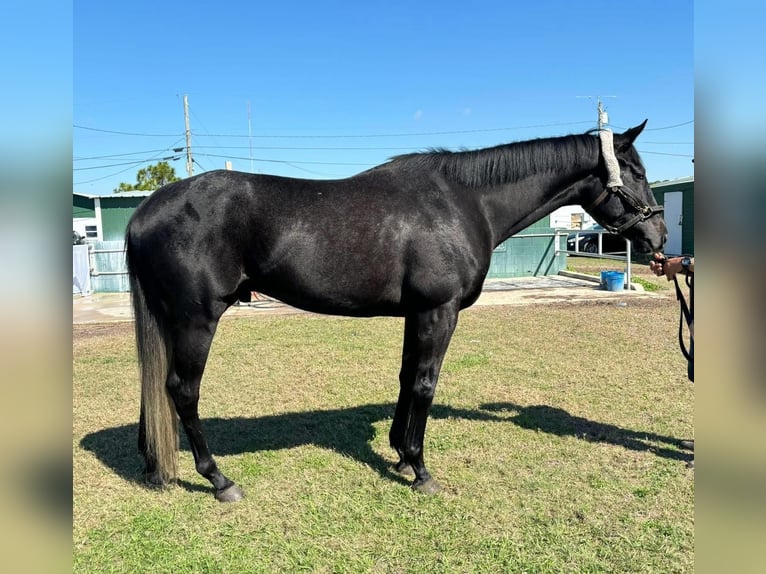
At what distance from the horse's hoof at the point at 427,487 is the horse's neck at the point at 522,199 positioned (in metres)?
1.59

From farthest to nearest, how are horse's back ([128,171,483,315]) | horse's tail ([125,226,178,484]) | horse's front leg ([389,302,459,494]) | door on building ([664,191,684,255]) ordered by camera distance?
door on building ([664,191,684,255]) < horse's front leg ([389,302,459,494]) < horse's tail ([125,226,178,484]) < horse's back ([128,171,483,315])

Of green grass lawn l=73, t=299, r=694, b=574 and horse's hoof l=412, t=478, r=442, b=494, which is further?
horse's hoof l=412, t=478, r=442, b=494

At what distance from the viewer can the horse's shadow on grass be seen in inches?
140

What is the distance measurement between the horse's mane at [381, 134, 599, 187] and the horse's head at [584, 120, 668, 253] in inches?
6.3

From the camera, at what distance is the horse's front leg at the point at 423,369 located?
3.04 meters

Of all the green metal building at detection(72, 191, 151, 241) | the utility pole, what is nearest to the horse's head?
the green metal building at detection(72, 191, 151, 241)

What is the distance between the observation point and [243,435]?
158 inches

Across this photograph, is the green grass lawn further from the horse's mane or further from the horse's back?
the horse's mane

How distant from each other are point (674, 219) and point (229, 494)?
69.9 ft

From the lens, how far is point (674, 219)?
64.6 ft

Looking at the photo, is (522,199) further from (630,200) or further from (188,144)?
(188,144)

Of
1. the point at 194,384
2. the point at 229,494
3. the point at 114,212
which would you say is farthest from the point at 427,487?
the point at 114,212

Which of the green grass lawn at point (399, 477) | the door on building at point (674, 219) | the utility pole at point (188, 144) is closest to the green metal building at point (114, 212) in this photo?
the utility pole at point (188, 144)
